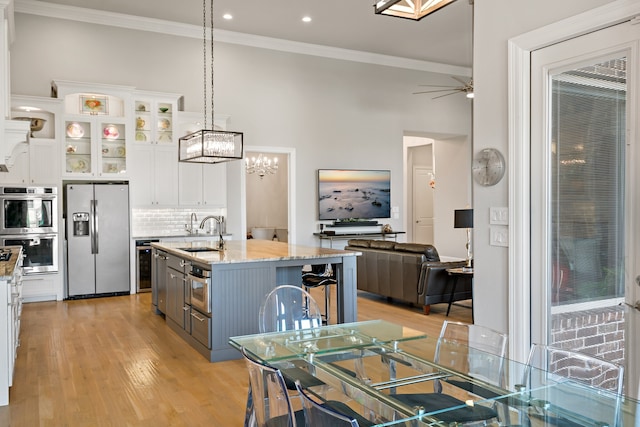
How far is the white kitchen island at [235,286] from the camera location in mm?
4391

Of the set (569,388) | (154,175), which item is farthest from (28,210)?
(569,388)

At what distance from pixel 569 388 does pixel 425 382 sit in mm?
507

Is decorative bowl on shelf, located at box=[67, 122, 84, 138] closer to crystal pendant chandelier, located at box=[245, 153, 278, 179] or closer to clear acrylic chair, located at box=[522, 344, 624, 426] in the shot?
crystal pendant chandelier, located at box=[245, 153, 278, 179]

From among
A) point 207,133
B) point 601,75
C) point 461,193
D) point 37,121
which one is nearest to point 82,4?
point 37,121

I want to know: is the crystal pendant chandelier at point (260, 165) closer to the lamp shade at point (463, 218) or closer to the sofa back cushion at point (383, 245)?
the sofa back cushion at point (383, 245)

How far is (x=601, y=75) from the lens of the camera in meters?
3.01

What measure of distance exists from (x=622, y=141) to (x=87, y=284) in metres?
6.79

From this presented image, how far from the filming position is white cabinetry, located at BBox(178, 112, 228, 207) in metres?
8.16

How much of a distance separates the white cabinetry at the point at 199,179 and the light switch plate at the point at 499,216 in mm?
5521

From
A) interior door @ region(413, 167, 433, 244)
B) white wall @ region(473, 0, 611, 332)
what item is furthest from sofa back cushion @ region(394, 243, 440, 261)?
interior door @ region(413, 167, 433, 244)

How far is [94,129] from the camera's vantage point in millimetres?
7484

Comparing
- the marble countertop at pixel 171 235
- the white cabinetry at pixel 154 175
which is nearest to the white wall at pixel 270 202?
the marble countertop at pixel 171 235

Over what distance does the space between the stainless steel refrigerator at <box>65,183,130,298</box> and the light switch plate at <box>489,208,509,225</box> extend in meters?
5.59

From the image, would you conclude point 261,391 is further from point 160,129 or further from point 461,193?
point 461,193
